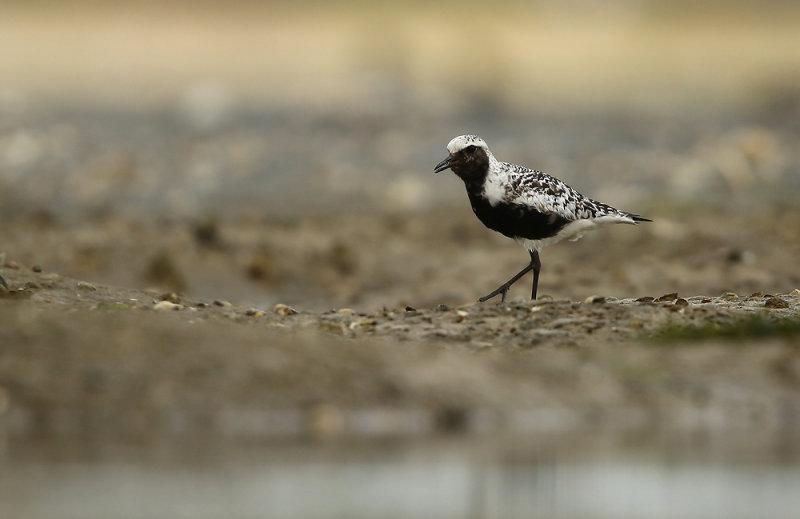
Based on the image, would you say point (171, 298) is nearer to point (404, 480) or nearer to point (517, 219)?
point (517, 219)

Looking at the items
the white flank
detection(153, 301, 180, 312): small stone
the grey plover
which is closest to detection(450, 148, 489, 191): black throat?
the grey plover

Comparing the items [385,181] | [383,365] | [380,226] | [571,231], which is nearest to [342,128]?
[385,181]

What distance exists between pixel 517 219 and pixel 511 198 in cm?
18

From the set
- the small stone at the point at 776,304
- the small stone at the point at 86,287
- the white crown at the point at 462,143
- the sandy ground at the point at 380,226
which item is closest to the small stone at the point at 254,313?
the sandy ground at the point at 380,226

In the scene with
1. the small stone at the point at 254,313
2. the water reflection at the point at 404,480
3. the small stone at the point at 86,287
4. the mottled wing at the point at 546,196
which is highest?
the mottled wing at the point at 546,196

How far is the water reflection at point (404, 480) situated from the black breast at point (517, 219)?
15.0 feet

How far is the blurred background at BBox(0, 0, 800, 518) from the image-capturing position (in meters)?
6.51

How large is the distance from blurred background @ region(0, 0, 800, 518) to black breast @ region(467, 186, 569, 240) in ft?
8.47

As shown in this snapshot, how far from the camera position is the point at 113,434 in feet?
24.4

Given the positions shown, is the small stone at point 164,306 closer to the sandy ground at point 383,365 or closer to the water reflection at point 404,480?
the sandy ground at point 383,365

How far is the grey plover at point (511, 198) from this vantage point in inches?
471

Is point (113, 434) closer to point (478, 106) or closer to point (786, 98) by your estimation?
point (478, 106)

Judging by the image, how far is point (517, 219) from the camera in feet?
39.3

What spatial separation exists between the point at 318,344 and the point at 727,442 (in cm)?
244
